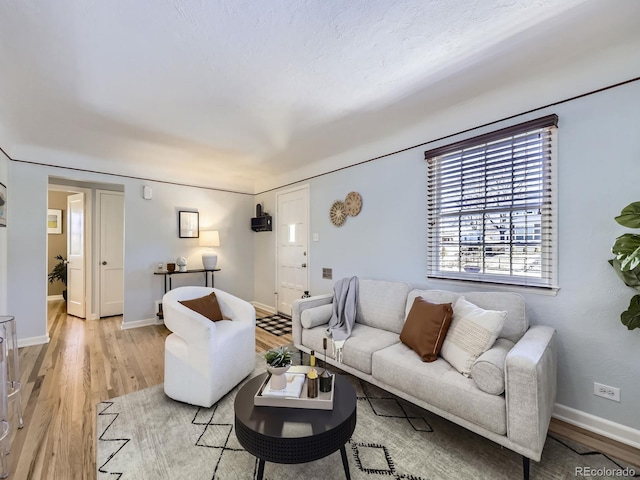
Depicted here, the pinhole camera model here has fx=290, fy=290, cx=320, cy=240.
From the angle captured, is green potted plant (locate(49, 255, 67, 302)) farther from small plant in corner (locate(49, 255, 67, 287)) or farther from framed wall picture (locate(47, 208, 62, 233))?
framed wall picture (locate(47, 208, 62, 233))

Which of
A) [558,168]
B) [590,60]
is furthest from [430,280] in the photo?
[590,60]

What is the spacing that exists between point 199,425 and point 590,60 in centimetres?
356

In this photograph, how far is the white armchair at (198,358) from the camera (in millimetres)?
2166

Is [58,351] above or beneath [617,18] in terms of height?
beneath

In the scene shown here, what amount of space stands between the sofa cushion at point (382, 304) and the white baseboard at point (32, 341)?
12.7 feet

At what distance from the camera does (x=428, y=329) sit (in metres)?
2.09

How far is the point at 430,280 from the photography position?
2.79 meters

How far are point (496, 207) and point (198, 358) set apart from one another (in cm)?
263

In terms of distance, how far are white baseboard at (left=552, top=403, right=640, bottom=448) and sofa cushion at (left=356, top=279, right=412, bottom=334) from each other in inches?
47.8

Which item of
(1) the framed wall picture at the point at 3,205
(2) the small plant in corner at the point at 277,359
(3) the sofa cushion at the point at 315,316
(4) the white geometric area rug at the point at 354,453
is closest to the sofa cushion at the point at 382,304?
(3) the sofa cushion at the point at 315,316

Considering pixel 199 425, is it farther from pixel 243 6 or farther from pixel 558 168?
pixel 558 168

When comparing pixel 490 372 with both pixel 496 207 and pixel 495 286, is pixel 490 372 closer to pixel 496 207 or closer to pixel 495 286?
pixel 495 286

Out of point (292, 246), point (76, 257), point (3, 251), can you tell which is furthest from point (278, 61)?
point (76, 257)

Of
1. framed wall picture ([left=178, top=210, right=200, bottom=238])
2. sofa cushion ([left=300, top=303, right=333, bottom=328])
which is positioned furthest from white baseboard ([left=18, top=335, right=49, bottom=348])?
sofa cushion ([left=300, top=303, right=333, bottom=328])
